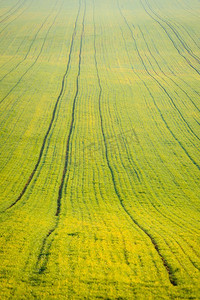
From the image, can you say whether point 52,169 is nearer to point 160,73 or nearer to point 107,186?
point 107,186

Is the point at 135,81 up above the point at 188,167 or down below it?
above

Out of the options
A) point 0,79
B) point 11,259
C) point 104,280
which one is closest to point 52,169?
point 11,259

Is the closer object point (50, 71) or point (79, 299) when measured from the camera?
point (79, 299)

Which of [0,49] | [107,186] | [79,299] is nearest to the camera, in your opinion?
[79,299]

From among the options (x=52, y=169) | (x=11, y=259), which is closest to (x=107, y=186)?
(x=52, y=169)

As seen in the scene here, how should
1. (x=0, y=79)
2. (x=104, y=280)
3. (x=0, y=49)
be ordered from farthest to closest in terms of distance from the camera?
1. (x=0, y=49)
2. (x=0, y=79)
3. (x=104, y=280)

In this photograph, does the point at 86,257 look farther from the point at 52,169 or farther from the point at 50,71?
the point at 50,71
